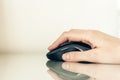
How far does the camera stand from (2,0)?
1227 mm

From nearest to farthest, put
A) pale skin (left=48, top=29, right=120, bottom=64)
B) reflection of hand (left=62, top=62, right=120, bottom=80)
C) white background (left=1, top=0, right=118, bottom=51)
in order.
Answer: reflection of hand (left=62, top=62, right=120, bottom=80), pale skin (left=48, top=29, right=120, bottom=64), white background (left=1, top=0, right=118, bottom=51)

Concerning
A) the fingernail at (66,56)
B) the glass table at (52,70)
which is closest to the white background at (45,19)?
the glass table at (52,70)

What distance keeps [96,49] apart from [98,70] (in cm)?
14

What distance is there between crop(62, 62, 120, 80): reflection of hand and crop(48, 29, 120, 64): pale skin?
34 millimetres

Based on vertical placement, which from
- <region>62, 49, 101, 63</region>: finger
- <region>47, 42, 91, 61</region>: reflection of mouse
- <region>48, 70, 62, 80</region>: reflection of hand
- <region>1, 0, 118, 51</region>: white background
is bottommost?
<region>48, 70, 62, 80</region>: reflection of hand

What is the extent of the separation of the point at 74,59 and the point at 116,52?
140mm

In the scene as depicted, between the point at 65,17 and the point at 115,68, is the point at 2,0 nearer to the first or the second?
the point at 65,17

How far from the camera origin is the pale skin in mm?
912

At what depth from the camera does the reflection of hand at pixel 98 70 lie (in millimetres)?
700

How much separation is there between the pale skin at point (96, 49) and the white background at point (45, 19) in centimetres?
29

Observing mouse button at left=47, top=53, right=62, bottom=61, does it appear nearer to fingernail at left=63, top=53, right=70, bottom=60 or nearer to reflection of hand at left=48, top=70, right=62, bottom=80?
fingernail at left=63, top=53, right=70, bottom=60

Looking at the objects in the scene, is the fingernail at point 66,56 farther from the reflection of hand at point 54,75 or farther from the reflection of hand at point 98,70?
the reflection of hand at point 54,75

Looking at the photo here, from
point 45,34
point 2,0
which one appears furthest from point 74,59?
point 2,0

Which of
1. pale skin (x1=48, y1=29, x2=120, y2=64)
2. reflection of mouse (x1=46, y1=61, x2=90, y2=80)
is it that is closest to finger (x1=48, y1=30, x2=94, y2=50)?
pale skin (x1=48, y1=29, x2=120, y2=64)
